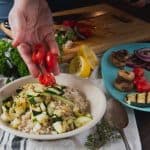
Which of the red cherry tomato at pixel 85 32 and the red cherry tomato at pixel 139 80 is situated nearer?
the red cherry tomato at pixel 139 80

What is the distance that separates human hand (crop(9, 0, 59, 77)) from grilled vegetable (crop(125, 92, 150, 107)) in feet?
0.60


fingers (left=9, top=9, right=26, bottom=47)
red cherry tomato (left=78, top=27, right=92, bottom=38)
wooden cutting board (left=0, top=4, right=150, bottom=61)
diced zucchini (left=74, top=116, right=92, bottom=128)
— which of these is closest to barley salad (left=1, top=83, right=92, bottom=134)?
diced zucchini (left=74, top=116, right=92, bottom=128)

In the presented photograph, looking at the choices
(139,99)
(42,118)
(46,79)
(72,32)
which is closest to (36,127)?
(42,118)

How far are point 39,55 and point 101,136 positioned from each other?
23 centimetres

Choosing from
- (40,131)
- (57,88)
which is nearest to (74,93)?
(57,88)

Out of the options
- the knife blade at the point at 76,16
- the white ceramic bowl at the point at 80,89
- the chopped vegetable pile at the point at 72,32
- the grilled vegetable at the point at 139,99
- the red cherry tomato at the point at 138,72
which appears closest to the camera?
the white ceramic bowl at the point at 80,89

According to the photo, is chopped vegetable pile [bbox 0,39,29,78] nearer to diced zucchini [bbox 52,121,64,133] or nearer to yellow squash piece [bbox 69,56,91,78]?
yellow squash piece [bbox 69,56,91,78]

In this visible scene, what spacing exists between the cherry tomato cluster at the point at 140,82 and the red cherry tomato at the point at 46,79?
0.70ft

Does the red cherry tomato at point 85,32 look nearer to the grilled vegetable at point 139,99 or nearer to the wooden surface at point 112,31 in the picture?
the wooden surface at point 112,31

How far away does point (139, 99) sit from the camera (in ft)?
2.67

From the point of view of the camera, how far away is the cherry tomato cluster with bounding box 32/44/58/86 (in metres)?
0.81

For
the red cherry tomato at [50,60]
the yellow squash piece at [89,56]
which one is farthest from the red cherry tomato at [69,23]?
the red cherry tomato at [50,60]

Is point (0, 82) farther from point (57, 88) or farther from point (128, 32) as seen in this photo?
point (128, 32)

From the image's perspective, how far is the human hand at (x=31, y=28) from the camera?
84 cm
